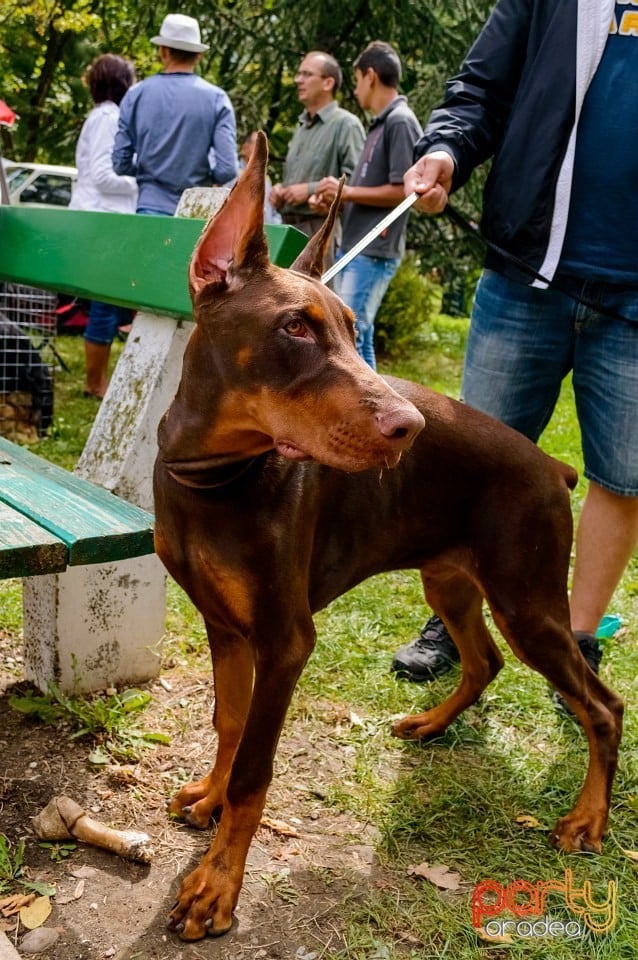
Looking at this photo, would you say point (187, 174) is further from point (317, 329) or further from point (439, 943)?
point (439, 943)

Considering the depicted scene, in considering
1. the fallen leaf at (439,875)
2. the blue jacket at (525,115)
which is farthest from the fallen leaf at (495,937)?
the blue jacket at (525,115)

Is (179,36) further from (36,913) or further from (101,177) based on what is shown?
(36,913)

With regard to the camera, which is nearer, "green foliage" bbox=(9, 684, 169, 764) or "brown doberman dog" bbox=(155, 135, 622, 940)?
"brown doberman dog" bbox=(155, 135, 622, 940)

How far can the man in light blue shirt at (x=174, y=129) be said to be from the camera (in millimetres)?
6621

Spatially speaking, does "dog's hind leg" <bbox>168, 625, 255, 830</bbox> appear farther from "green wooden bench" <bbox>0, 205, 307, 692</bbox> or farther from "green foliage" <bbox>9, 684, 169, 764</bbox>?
"green wooden bench" <bbox>0, 205, 307, 692</bbox>

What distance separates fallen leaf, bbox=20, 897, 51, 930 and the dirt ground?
2cm

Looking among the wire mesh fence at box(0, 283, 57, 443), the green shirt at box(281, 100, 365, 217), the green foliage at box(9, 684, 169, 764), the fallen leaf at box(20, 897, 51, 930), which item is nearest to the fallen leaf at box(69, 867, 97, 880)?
the fallen leaf at box(20, 897, 51, 930)

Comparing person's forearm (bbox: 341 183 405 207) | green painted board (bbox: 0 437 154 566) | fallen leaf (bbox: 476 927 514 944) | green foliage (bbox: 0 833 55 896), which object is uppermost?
person's forearm (bbox: 341 183 405 207)

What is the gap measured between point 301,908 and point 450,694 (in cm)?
128

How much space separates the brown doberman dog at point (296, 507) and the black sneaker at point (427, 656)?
0.64m

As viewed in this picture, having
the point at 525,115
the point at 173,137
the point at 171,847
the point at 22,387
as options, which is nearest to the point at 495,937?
the point at 171,847

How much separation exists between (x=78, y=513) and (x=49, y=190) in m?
10.0

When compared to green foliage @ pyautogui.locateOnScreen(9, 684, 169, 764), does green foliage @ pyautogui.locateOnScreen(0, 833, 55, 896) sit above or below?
above

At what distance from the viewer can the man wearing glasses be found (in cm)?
713
